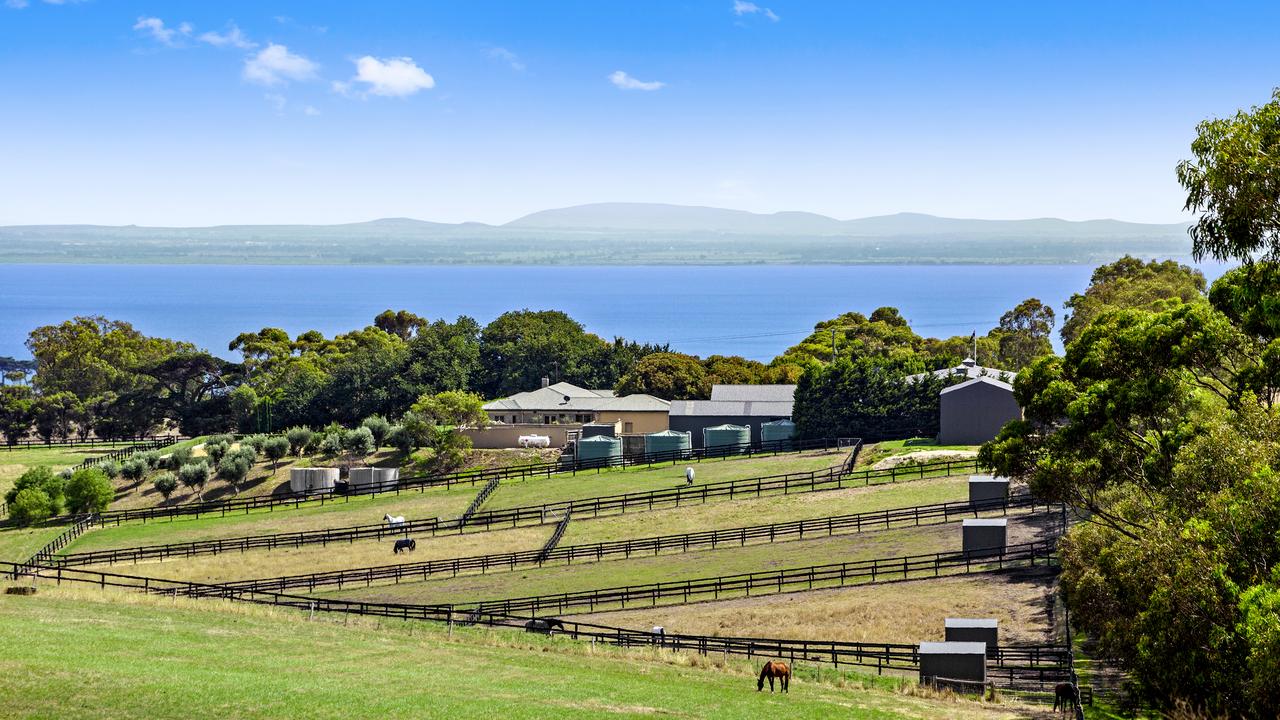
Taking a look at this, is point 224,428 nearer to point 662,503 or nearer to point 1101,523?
point 662,503

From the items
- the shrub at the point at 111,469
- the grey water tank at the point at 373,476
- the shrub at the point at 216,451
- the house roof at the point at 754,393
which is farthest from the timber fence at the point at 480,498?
the shrub at the point at 111,469

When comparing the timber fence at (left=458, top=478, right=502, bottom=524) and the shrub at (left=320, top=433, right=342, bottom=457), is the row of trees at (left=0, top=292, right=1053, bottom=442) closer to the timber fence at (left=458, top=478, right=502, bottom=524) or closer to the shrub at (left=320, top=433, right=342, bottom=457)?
the shrub at (left=320, top=433, right=342, bottom=457)

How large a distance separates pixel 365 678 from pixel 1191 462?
54.9 feet

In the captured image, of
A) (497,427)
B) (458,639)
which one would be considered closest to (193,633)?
(458,639)

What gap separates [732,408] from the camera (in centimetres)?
8181

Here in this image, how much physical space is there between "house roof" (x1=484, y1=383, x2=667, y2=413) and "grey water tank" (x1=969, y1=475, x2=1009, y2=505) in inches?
1414

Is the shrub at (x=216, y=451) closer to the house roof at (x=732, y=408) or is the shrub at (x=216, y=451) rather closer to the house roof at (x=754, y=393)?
the house roof at (x=732, y=408)

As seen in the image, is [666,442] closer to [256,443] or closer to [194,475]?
[194,475]

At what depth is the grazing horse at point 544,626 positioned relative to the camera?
3456 cm

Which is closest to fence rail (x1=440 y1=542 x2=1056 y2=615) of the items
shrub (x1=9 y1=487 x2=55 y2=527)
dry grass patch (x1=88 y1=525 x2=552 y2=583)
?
dry grass patch (x1=88 y1=525 x2=552 y2=583)

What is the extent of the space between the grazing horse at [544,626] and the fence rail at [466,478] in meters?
32.1

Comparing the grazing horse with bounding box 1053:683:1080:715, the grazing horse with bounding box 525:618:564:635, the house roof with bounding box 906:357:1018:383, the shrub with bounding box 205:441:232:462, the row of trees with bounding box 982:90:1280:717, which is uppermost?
the row of trees with bounding box 982:90:1280:717

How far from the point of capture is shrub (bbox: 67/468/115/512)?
63.9 meters

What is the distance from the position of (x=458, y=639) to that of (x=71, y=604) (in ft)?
37.8
